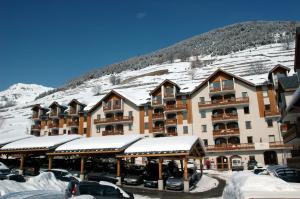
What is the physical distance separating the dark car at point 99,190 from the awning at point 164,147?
13.4 m

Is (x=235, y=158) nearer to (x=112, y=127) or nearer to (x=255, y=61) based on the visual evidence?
(x=112, y=127)

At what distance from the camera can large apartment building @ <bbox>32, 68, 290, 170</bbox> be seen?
50125mm

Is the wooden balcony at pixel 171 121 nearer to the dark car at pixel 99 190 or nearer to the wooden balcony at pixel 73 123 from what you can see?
the wooden balcony at pixel 73 123

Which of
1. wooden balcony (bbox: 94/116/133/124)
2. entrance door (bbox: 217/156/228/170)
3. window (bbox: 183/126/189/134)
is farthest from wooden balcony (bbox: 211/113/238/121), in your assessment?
wooden balcony (bbox: 94/116/133/124)

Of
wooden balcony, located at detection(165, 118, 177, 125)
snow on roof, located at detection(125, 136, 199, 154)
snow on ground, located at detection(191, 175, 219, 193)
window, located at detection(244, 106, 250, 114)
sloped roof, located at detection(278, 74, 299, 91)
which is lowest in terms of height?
snow on ground, located at detection(191, 175, 219, 193)

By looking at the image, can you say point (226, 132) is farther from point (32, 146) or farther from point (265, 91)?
point (32, 146)

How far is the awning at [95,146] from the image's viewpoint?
32.2m

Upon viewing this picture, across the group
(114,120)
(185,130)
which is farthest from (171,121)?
(114,120)

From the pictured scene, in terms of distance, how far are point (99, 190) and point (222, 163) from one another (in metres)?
40.8

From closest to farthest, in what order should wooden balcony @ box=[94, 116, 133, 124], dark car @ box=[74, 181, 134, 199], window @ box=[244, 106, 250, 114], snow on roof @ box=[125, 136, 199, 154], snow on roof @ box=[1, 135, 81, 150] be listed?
dark car @ box=[74, 181, 134, 199] → snow on roof @ box=[125, 136, 199, 154] → snow on roof @ box=[1, 135, 81, 150] → window @ box=[244, 106, 250, 114] → wooden balcony @ box=[94, 116, 133, 124]

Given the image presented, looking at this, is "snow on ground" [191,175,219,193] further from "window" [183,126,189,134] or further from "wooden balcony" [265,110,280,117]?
"wooden balcony" [265,110,280,117]

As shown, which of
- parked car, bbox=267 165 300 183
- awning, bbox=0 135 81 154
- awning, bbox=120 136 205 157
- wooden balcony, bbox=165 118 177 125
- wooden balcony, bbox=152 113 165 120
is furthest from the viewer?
wooden balcony, bbox=152 113 165 120

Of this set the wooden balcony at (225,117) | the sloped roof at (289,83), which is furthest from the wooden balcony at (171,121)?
the sloped roof at (289,83)

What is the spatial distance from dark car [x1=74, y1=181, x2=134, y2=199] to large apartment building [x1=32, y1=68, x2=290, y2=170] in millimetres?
36818
